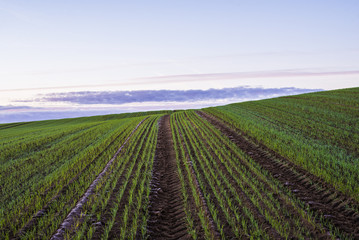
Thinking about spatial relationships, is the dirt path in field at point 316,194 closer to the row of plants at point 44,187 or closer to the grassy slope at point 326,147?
the grassy slope at point 326,147

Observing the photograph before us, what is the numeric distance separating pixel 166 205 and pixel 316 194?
4914mm

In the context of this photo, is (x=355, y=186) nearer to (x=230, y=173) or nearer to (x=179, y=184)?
(x=230, y=173)

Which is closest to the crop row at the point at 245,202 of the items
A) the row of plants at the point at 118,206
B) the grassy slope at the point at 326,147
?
the row of plants at the point at 118,206

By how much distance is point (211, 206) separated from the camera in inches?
269

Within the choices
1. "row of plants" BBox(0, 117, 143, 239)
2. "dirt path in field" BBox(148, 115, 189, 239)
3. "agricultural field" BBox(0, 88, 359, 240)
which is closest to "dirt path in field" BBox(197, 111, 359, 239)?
"agricultural field" BBox(0, 88, 359, 240)

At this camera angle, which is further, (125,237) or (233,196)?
(233,196)

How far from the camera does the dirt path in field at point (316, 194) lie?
600 centimetres

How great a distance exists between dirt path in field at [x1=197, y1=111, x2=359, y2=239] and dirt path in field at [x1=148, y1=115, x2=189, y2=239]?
377 centimetres

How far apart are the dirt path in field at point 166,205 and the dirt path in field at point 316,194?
148 inches

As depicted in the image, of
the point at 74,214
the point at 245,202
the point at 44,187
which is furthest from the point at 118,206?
the point at 44,187

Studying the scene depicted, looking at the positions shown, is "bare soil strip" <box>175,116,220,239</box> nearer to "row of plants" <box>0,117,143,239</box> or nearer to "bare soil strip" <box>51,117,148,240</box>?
"bare soil strip" <box>51,117,148,240</box>

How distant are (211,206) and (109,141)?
1410 cm

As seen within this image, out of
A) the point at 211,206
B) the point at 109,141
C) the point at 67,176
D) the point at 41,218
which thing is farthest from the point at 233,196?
the point at 109,141

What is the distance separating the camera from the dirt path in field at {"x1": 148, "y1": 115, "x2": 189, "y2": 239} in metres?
6.01
